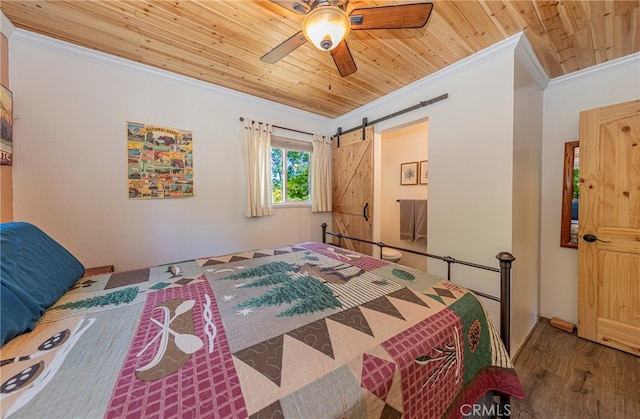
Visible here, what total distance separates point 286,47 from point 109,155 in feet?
6.44

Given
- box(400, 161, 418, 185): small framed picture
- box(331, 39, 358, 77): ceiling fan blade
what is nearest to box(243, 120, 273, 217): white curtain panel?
box(331, 39, 358, 77): ceiling fan blade

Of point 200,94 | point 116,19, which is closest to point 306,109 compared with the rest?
point 200,94

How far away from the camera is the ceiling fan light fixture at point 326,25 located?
4.02 feet

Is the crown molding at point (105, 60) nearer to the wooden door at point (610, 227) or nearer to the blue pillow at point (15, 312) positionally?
the blue pillow at point (15, 312)

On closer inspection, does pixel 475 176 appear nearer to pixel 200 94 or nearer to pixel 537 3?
pixel 537 3

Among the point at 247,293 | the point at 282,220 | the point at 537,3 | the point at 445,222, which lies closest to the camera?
the point at 247,293

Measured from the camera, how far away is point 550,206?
94.1 inches

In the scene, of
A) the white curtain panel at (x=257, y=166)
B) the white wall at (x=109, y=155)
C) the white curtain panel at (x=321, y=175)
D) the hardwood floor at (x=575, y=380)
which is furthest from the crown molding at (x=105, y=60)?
the hardwood floor at (x=575, y=380)

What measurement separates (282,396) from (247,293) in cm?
69

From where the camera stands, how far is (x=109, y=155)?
212 centimetres

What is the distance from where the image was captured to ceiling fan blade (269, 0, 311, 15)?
123 centimetres

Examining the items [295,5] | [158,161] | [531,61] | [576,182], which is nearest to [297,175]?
[158,161]

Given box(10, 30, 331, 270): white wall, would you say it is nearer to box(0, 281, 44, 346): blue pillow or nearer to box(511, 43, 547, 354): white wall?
box(0, 281, 44, 346): blue pillow

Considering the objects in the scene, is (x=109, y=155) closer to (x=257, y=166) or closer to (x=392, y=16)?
(x=257, y=166)
